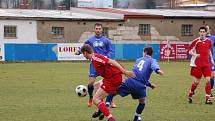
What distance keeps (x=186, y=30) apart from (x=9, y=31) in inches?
718

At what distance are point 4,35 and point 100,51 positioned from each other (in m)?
38.2

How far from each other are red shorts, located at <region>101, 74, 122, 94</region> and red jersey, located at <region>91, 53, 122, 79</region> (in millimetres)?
79

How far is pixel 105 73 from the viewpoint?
11125mm

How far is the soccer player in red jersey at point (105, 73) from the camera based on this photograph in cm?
1091

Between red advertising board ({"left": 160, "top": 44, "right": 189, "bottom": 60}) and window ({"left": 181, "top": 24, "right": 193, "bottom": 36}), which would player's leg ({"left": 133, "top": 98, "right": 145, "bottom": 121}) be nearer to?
red advertising board ({"left": 160, "top": 44, "right": 189, "bottom": 60})

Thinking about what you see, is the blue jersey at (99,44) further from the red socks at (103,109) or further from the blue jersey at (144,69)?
the red socks at (103,109)

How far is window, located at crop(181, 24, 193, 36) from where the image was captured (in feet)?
190

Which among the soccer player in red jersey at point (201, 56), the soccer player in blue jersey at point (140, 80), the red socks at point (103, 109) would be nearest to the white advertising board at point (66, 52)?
the soccer player in red jersey at point (201, 56)

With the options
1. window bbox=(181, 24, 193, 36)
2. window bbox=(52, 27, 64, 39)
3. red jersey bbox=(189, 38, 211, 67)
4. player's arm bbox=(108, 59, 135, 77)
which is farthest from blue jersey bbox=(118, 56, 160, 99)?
window bbox=(181, 24, 193, 36)

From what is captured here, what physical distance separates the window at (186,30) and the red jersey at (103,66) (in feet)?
156

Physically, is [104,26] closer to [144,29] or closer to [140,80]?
[144,29]

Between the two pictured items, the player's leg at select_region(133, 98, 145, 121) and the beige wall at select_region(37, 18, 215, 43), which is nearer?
the player's leg at select_region(133, 98, 145, 121)

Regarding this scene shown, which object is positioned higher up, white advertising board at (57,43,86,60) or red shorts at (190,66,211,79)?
red shorts at (190,66,211,79)

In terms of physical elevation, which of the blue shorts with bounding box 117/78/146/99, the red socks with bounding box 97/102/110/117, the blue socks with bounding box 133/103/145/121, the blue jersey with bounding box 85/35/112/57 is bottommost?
the blue socks with bounding box 133/103/145/121
